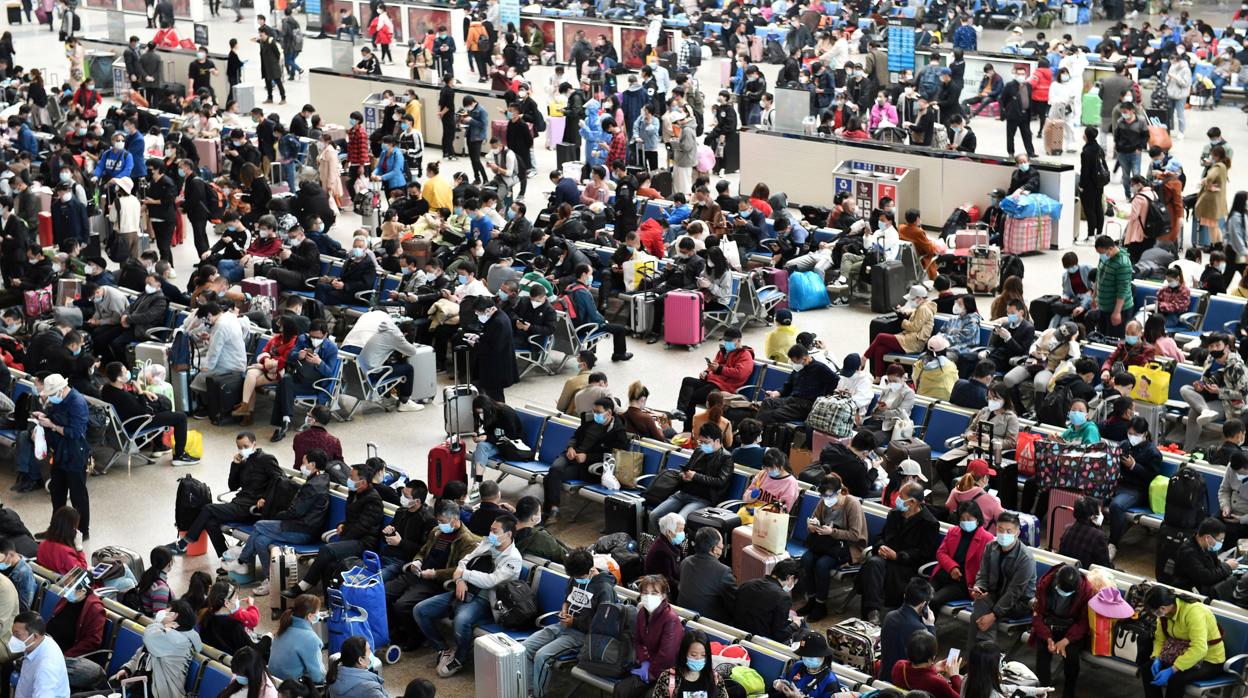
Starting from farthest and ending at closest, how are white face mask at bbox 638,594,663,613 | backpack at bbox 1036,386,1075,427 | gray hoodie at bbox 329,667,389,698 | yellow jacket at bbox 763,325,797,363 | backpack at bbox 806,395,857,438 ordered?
1. yellow jacket at bbox 763,325,797,363
2. backpack at bbox 1036,386,1075,427
3. backpack at bbox 806,395,857,438
4. white face mask at bbox 638,594,663,613
5. gray hoodie at bbox 329,667,389,698

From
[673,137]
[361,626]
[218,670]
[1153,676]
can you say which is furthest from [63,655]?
[673,137]

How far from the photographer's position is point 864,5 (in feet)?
151

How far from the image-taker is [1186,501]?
12188 millimetres

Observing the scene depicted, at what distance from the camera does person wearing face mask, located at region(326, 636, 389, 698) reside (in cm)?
1016

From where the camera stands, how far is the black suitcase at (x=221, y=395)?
16.9 metres

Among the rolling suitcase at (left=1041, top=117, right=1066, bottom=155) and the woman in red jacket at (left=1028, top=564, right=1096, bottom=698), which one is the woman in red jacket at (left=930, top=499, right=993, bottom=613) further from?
the rolling suitcase at (left=1041, top=117, right=1066, bottom=155)

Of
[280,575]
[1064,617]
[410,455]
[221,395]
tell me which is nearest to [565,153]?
[221,395]

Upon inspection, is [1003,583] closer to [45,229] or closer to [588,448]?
[588,448]

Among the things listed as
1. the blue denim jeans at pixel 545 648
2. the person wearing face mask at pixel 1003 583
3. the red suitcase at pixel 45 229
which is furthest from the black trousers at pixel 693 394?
the red suitcase at pixel 45 229

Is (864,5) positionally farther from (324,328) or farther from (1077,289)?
(324,328)

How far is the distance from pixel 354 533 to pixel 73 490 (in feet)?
10.4

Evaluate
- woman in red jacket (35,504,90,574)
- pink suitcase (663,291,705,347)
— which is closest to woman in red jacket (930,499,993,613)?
woman in red jacket (35,504,90,574)

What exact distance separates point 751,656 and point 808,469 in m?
3.16

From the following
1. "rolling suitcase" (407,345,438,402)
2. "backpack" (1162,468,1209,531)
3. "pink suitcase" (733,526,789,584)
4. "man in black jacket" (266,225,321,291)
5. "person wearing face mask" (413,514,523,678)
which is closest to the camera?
"person wearing face mask" (413,514,523,678)
